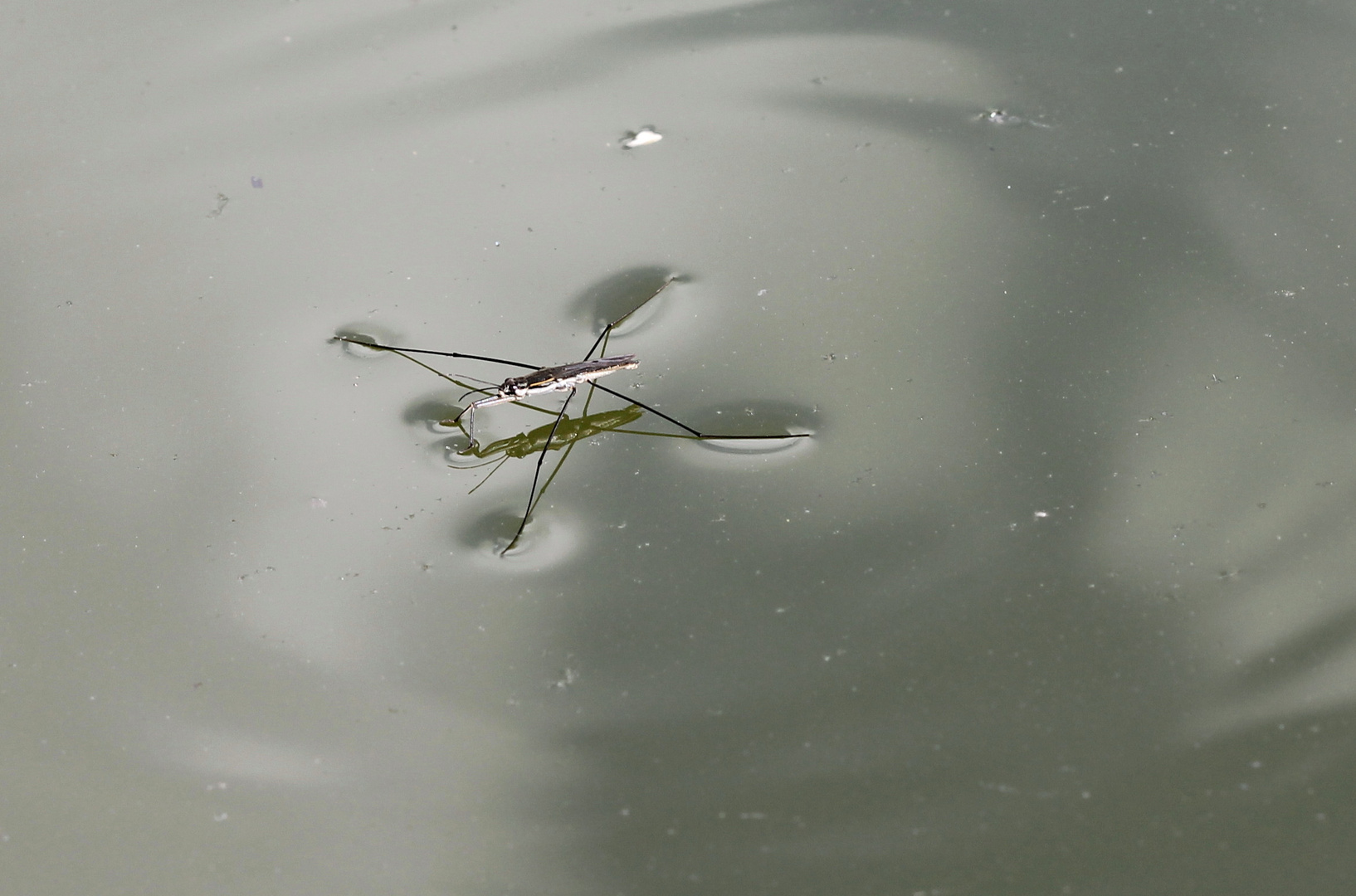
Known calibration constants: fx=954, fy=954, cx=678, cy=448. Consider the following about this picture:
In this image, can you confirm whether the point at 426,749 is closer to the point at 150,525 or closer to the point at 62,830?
the point at 62,830

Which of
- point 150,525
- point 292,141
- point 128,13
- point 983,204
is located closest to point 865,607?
point 983,204

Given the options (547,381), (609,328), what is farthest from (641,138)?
(547,381)

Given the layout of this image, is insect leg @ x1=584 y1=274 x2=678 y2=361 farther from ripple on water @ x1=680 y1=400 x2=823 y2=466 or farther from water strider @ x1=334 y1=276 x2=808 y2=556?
ripple on water @ x1=680 y1=400 x2=823 y2=466

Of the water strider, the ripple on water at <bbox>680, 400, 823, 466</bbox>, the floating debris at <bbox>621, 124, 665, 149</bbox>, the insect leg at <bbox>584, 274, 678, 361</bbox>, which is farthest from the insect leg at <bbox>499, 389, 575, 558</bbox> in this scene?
the floating debris at <bbox>621, 124, 665, 149</bbox>

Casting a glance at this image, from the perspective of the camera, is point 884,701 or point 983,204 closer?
point 884,701

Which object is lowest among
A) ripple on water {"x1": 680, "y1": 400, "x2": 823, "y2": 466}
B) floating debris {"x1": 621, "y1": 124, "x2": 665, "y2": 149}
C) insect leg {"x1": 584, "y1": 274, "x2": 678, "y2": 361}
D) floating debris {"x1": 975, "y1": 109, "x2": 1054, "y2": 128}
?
ripple on water {"x1": 680, "y1": 400, "x2": 823, "y2": 466}

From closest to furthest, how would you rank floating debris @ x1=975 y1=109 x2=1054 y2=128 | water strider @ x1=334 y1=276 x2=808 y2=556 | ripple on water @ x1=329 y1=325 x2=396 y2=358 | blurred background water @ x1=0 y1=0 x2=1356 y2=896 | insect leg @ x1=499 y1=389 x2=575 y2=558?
blurred background water @ x1=0 y1=0 x2=1356 y2=896, insect leg @ x1=499 y1=389 x2=575 y2=558, water strider @ x1=334 y1=276 x2=808 y2=556, ripple on water @ x1=329 y1=325 x2=396 y2=358, floating debris @ x1=975 y1=109 x2=1054 y2=128

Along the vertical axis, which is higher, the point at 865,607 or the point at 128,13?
the point at 128,13
